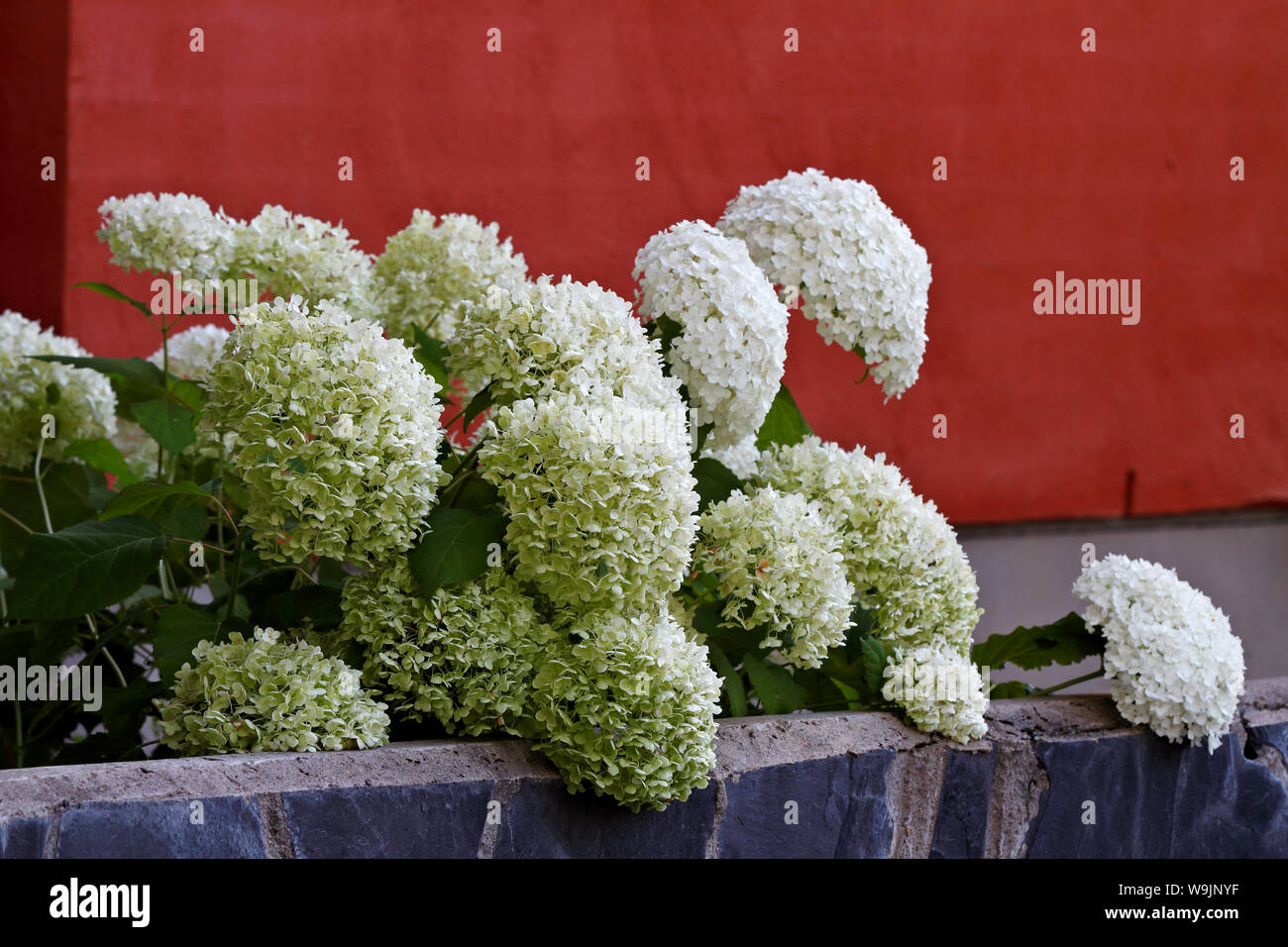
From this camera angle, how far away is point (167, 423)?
1836mm

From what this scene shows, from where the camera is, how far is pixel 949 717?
→ 1.86 metres

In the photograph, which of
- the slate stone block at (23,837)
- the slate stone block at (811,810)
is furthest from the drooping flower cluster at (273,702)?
the slate stone block at (811,810)

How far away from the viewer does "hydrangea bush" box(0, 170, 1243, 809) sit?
1368 millimetres

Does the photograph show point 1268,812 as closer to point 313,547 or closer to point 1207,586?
point 313,547

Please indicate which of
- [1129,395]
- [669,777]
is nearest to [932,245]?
[1129,395]

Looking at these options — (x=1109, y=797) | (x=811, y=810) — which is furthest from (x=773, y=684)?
(x=1109, y=797)

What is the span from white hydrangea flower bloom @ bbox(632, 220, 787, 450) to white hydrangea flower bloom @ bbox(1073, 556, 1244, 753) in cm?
78

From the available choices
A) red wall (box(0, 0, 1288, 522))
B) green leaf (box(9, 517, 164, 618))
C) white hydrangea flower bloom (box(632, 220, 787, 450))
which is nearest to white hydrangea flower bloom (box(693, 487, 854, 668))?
white hydrangea flower bloom (box(632, 220, 787, 450))

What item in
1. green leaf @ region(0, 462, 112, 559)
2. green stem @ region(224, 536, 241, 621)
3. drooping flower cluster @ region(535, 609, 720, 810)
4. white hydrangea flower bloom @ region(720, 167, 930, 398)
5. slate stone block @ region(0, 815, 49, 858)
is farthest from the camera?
green leaf @ region(0, 462, 112, 559)

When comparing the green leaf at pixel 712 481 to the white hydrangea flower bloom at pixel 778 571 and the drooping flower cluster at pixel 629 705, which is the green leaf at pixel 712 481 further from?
the drooping flower cluster at pixel 629 705

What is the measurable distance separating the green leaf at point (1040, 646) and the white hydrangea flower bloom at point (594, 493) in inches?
34.0

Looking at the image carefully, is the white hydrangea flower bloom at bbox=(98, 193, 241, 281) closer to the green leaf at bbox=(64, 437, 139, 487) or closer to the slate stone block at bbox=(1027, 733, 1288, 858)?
the green leaf at bbox=(64, 437, 139, 487)

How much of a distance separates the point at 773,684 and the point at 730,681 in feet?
0.23
